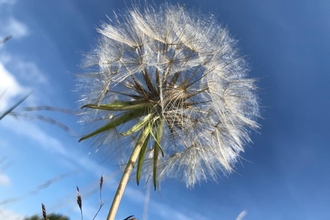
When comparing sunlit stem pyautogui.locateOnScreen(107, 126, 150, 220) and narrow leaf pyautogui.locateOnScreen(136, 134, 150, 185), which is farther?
narrow leaf pyautogui.locateOnScreen(136, 134, 150, 185)

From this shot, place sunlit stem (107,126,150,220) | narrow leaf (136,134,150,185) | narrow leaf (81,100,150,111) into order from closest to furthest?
sunlit stem (107,126,150,220) < narrow leaf (136,134,150,185) < narrow leaf (81,100,150,111)

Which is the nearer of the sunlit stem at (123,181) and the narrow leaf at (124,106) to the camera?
the sunlit stem at (123,181)

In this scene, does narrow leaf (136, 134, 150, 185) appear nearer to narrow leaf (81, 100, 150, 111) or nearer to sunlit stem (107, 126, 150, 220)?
sunlit stem (107, 126, 150, 220)

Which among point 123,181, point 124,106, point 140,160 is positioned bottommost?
point 123,181

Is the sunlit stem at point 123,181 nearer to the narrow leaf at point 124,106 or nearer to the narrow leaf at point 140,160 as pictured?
the narrow leaf at point 140,160

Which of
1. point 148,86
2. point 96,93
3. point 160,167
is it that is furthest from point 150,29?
point 160,167

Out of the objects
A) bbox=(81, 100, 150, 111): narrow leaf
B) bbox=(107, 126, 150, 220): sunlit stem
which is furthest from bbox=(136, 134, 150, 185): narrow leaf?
bbox=(81, 100, 150, 111): narrow leaf

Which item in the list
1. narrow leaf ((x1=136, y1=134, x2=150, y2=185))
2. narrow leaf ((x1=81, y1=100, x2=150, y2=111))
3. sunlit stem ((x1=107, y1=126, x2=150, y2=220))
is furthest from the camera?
narrow leaf ((x1=81, y1=100, x2=150, y2=111))

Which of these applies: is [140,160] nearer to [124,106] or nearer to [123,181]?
[123,181]

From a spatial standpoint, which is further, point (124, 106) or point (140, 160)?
point (124, 106)

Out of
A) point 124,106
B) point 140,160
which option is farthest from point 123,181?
point 124,106

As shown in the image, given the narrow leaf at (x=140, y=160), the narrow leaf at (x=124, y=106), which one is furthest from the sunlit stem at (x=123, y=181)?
the narrow leaf at (x=124, y=106)

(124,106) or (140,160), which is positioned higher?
(124,106)
